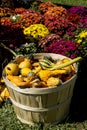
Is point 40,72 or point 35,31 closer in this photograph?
point 40,72

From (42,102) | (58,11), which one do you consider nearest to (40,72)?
(42,102)

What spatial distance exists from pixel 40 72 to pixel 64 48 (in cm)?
89

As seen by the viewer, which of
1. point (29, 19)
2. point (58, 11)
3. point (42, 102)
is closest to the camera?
point (42, 102)

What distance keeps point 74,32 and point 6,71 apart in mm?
1906

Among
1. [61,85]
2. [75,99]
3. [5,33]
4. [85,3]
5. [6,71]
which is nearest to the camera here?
[61,85]

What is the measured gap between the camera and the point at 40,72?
4.65m

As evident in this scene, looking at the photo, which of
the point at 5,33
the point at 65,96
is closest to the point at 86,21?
the point at 5,33

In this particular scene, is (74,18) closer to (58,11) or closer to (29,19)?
(58,11)

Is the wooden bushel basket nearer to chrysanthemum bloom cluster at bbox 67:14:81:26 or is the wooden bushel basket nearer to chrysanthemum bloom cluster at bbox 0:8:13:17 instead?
chrysanthemum bloom cluster at bbox 67:14:81:26

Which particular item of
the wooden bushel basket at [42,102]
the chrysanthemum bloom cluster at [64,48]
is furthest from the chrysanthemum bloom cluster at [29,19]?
the wooden bushel basket at [42,102]

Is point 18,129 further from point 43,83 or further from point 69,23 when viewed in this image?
point 69,23

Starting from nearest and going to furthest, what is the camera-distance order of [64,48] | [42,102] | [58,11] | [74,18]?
[42,102] < [64,48] < [74,18] < [58,11]

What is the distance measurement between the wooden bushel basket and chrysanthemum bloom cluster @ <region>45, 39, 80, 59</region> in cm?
81

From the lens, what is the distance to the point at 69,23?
21.7 ft
